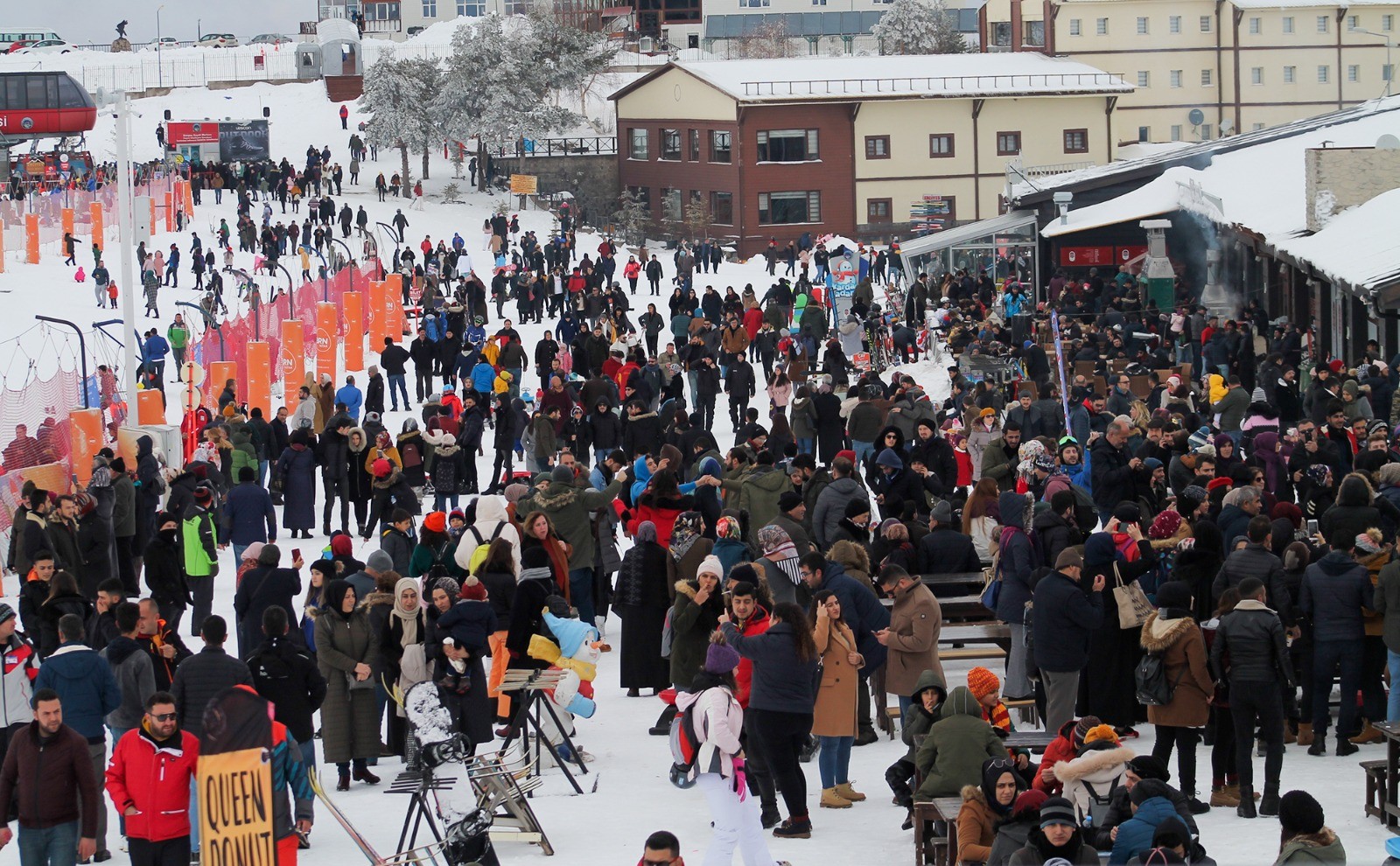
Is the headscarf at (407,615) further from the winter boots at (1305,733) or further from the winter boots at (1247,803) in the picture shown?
the winter boots at (1305,733)

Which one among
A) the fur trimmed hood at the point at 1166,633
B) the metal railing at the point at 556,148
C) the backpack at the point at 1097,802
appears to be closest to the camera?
the backpack at the point at 1097,802

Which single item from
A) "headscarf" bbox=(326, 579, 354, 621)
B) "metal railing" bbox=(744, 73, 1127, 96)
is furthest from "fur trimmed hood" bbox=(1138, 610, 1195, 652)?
"metal railing" bbox=(744, 73, 1127, 96)

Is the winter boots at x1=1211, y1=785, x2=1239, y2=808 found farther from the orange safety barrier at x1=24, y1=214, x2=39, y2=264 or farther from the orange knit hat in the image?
the orange safety barrier at x1=24, y1=214, x2=39, y2=264

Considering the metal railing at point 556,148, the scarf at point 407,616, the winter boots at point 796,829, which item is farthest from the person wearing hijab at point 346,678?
the metal railing at point 556,148

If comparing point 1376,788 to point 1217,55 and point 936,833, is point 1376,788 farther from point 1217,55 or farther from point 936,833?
point 1217,55

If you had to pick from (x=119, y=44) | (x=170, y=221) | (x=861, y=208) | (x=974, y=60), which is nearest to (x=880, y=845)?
(x=170, y=221)

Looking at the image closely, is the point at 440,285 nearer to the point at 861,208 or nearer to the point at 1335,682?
the point at 861,208

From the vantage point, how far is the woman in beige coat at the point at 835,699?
9500 millimetres

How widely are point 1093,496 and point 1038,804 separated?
6.81m

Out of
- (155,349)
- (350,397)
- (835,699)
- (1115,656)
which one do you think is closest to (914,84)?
(155,349)

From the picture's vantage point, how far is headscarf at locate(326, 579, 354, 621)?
10055mm

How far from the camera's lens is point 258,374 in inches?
939

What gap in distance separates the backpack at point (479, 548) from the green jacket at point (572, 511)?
838mm

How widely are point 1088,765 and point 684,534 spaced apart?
15.0ft
